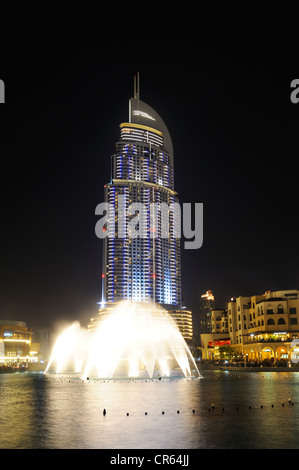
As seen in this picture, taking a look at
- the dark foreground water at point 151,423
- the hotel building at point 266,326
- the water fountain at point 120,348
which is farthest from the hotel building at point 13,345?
the dark foreground water at point 151,423

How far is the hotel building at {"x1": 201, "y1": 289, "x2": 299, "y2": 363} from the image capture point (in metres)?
134

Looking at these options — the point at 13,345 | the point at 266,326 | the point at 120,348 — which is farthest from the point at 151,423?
the point at 13,345

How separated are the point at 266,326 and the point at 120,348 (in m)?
62.0

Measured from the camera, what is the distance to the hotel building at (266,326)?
133750 millimetres

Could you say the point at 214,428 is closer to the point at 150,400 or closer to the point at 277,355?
the point at 150,400

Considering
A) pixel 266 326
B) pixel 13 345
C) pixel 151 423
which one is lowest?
pixel 13 345

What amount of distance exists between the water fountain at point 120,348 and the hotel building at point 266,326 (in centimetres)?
2033

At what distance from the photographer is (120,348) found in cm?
9188

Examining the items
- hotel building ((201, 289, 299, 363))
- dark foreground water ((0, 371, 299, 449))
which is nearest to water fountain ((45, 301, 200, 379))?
hotel building ((201, 289, 299, 363))

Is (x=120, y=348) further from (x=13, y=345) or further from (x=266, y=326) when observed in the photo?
(x=13, y=345)

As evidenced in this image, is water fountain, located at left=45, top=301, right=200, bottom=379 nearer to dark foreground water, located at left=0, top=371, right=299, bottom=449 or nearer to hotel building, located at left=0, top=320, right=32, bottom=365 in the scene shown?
hotel building, located at left=0, top=320, right=32, bottom=365

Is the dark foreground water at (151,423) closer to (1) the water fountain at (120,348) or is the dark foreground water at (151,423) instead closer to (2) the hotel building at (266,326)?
(1) the water fountain at (120,348)
